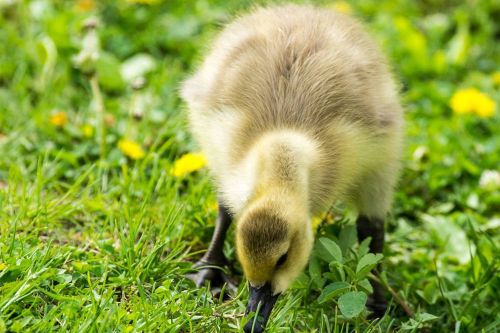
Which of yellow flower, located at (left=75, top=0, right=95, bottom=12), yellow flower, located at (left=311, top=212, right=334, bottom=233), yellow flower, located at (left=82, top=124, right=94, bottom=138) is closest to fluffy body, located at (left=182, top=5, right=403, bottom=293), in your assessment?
yellow flower, located at (left=311, top=212, right=334, bottom=233)

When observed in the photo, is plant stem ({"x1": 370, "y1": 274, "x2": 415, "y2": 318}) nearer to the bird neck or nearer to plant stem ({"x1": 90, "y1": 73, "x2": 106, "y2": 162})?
the bird neck

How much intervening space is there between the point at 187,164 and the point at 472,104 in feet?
5.53

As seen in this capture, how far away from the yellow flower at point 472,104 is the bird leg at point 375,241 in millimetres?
1357

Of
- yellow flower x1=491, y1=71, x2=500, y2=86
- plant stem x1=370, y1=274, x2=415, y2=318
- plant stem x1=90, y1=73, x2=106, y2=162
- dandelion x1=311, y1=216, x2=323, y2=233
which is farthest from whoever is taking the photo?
yellow flower x1=491, y1=71, x2=500, y2=86

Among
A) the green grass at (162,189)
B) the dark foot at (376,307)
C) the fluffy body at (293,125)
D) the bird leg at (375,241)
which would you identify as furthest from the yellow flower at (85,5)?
the dark foot at (376,307)

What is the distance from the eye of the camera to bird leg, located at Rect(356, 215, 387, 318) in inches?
112

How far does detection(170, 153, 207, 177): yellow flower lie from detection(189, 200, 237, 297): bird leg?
0.42 meters

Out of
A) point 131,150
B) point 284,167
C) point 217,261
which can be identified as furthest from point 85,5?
point 284,167

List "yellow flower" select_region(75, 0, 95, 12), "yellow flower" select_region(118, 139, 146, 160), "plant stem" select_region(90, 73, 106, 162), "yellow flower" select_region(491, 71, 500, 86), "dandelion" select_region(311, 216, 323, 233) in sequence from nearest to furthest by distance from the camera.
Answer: "dandelion" select_region(311, 216, 323, 233) < "yellow flower" select_region(118, 139, 146, 160) < "plant stem" select_region(90, 73, 106, 162) < "yellow flower" select_region(491, 71, 500, 86) < "yellow flower" select_region(75, 0, 95, 12)

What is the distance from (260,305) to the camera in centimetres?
229

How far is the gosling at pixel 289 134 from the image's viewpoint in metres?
2.25

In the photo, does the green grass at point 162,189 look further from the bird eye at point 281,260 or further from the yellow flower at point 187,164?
the bird eye at point 281,260

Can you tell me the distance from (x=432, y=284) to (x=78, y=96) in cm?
215

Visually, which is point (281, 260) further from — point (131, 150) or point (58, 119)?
point (58, 119)
